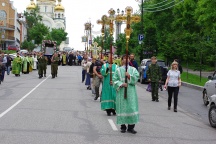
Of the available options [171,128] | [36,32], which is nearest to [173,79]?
[171,128]

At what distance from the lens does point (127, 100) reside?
9727 millimetres

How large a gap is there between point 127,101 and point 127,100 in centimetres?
2

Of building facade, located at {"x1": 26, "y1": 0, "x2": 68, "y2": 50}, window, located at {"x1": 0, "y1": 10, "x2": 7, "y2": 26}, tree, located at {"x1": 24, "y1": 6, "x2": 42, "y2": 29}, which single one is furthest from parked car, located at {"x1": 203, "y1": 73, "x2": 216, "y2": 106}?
building facade, located at {"x1": 26, "y1": 0, "x2": 68, "y2": 50}

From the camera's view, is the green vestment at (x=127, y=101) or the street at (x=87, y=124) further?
the green vestment at (x=127, y=101)

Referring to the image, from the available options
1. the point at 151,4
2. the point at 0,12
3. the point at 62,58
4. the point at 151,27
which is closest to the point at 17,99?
the point at 151,27

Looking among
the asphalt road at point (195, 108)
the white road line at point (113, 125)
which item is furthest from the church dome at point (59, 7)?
the white road line at point (113, 125)

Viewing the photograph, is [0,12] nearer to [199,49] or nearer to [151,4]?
[151,4]

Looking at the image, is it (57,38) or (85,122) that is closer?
(85,122)

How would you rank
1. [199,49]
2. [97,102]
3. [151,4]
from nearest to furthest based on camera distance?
[97,102] < [199,49] < [151,4]

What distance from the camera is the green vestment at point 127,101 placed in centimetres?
966

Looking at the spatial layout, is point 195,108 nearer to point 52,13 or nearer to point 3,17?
point 3,17

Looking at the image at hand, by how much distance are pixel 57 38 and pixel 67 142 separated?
492 ft

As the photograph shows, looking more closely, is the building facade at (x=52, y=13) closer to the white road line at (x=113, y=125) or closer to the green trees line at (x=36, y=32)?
the green trees line at (x=36, y=32)

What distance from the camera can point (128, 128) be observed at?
9953mm
